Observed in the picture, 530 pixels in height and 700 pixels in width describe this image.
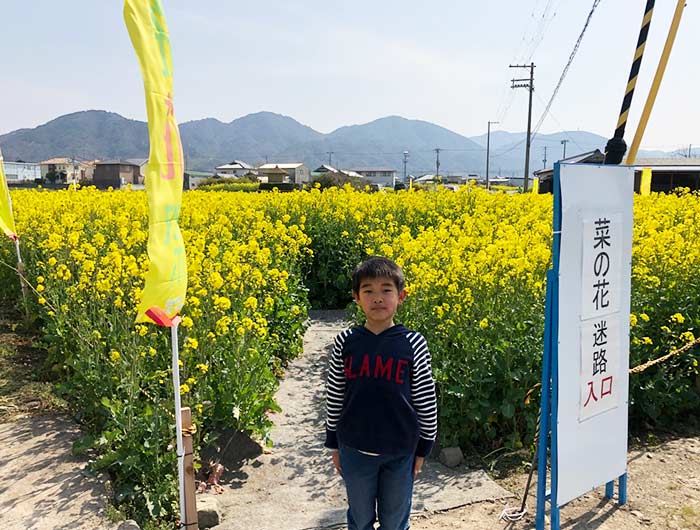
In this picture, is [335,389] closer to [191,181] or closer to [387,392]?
[387,392]

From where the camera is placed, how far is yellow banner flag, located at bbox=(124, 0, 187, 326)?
231 centimetres

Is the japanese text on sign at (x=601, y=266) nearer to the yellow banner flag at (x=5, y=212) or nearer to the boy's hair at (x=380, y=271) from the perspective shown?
the boy's hair at (x=380, y=271)

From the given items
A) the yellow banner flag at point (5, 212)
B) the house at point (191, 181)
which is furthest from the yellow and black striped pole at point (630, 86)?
the house at point (191, 181)

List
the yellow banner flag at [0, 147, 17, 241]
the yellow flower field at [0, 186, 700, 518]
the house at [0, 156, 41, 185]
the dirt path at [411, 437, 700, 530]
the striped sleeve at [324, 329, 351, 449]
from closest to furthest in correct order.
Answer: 1. the striped sleeve at [324, 329, 351, 449]
2. the dirt path at [411, 437, 700, 530]
3. the yellow flower field at [0, 186, 700, 518]
4. the yellow banner flag at [0, 147, 17, 241]
5. the house at [0, 156, 41, 185]

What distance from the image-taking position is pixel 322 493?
341 centimetres

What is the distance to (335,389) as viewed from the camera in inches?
96.0

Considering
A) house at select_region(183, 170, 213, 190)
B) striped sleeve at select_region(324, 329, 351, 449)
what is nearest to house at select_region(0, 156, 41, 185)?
house at select_region(183, 170, 213, 190)

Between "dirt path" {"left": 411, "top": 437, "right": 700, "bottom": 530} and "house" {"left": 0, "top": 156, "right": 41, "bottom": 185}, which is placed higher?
"house" {"left": 0, "top": 156, "right": 41, "bottom": 185}

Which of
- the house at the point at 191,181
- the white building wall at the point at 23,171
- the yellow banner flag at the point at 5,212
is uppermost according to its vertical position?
the white building wall at the point at 23,171

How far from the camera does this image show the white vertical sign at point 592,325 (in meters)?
2.64

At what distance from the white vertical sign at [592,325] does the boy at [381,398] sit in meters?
0.73

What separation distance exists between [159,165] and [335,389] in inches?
45.0

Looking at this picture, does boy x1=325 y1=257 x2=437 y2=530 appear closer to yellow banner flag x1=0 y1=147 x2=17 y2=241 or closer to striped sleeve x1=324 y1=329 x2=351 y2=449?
striped sleeve x1=324 y1=329 x2=351 y2=449

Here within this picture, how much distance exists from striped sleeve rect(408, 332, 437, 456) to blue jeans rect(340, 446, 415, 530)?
0.13 meters
